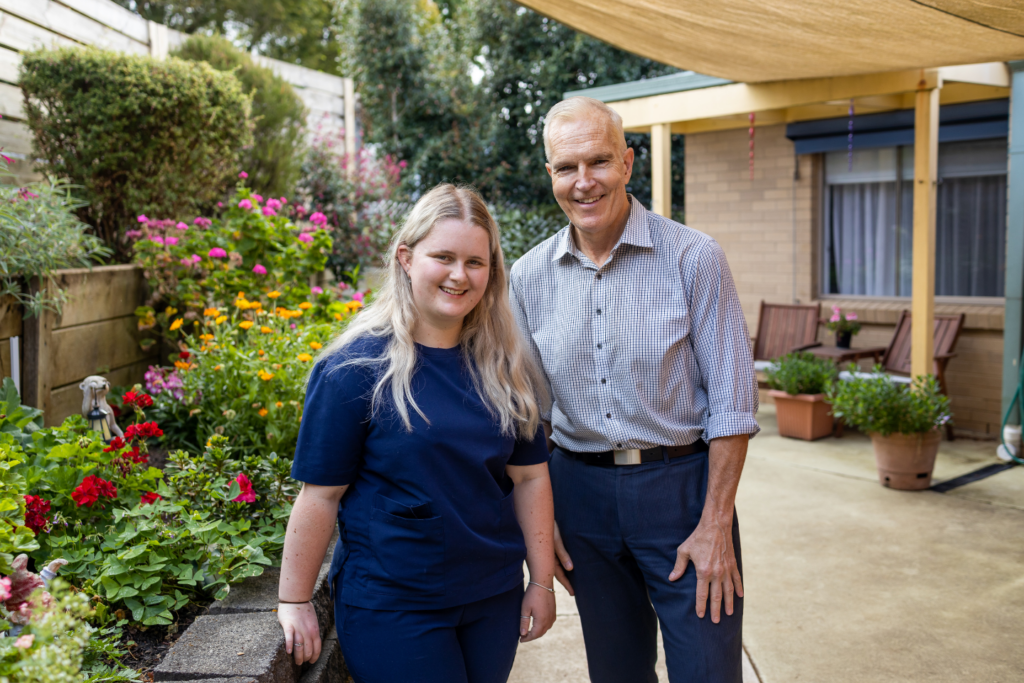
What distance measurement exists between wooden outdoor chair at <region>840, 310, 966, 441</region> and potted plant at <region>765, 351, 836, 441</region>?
0.37 meters

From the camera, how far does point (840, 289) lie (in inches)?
304

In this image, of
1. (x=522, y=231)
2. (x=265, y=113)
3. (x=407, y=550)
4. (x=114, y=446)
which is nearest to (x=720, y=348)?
(x=407, y=550)

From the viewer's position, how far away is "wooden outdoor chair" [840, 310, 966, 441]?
630 cm

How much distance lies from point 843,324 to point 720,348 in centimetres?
555

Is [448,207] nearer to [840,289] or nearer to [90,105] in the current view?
[90,105]

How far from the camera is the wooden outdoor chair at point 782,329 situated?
7375 mm

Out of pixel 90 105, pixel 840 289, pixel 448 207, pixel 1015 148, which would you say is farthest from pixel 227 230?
pixel 840 289

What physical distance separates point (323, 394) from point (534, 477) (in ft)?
1.79

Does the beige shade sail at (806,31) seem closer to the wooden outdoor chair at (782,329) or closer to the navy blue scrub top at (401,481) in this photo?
the navy blue scrub top at (401,481)

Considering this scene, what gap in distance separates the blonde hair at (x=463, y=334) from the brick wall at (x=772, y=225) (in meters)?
6.02

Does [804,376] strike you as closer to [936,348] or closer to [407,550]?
[936,348]

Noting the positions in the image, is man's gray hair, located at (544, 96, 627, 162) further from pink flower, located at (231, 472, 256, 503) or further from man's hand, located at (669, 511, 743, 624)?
pink flower, located at (231, 472, 256, 503)

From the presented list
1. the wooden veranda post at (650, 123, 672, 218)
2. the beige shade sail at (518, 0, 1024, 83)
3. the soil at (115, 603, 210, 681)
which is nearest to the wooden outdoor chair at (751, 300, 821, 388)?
the wooden veranda post at (650, 123, 672, 218)

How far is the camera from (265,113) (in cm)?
722
